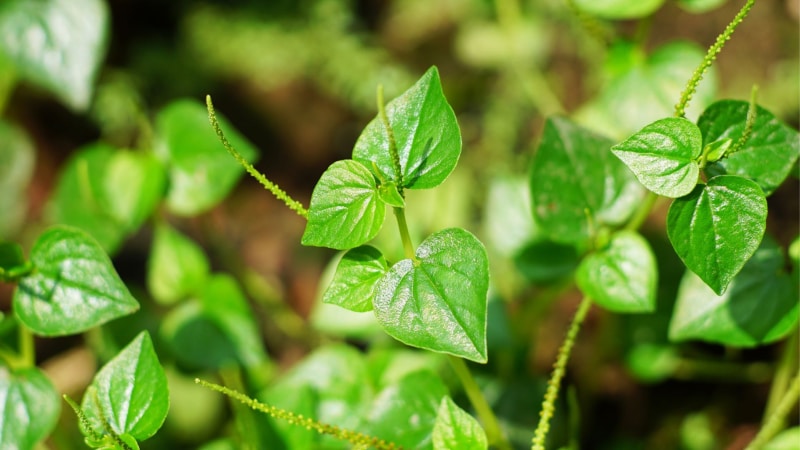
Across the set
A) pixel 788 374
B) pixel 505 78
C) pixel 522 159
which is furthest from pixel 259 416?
pixel 505 78

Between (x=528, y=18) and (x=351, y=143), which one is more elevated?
(x=528, y=18)

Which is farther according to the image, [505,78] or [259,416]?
[505,78]

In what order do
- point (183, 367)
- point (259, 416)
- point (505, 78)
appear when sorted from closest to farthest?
point (259, 416)
point (183, 367)
point (505, 78)

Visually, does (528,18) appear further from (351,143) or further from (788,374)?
(788,374)

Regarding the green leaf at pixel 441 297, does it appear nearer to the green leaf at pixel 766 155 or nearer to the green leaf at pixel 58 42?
the green leaf at pixel 766 155

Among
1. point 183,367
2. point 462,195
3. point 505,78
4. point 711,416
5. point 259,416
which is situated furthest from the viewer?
point 505,78

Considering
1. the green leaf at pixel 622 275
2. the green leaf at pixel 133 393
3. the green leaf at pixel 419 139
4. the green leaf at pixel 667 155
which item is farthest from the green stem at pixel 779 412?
the green leaf at pixel 133 393

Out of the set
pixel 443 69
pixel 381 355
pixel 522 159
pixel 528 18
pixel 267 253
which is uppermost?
pixel 528 18
